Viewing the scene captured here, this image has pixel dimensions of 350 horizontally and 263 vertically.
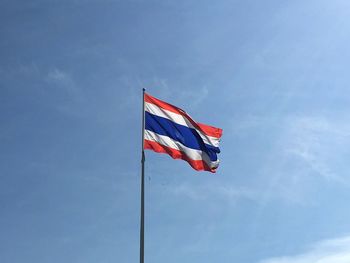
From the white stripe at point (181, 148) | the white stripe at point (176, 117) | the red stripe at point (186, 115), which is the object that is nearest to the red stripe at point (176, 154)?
the white stripe at point (181, 148)

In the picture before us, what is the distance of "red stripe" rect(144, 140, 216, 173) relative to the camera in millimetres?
29378

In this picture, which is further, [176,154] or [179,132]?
[179,132]

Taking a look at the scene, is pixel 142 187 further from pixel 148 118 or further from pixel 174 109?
pixel 174 109

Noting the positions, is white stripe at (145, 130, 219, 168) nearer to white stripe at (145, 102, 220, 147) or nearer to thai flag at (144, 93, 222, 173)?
thai flag at (144, 93, 222, 173)

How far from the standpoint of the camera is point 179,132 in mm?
31719

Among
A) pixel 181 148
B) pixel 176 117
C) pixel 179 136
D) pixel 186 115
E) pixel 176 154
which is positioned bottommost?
pixel 176 154

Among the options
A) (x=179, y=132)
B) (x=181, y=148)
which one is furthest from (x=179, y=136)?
(x=181, y=148)

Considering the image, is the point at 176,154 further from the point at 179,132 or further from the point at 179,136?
the point at 179,132

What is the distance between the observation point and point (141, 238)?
25688 millimetres

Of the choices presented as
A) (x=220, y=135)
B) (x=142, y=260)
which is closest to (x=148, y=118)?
(x=220, y=135)

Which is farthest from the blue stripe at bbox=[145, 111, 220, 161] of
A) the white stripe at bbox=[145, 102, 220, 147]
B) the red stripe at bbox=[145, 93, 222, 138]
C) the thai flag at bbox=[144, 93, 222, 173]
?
the red stripe at bbox=[145, 93, 222, 138]

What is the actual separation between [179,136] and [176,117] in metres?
1.13

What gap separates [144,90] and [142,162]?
4.48 metres

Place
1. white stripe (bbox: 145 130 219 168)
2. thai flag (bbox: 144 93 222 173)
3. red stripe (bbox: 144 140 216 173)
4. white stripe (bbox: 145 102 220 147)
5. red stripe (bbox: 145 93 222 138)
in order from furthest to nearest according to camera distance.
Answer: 1. red stripe (bbox: 145 93 222 138)
2. white stripe (bbox: 145 102 220 147)
3. thai flag (bbox: 144 93 222 173)
4. white stripe (bbox: 145 130 219 168)
5. red stripe (bbox: 144 140 216 173)
